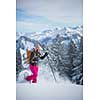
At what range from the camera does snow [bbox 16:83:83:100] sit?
2.66 m

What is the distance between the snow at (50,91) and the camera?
2.66m

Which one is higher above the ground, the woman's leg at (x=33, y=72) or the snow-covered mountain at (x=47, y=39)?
the snow-covered mountain at (x=47, y=39)

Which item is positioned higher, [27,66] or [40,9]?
[40,9]

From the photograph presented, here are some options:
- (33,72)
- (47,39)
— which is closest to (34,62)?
(33,72)

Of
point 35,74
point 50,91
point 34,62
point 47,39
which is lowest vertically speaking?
point 50,91

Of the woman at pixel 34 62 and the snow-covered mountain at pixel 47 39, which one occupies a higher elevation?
the snow-covered mountain at pixel 47 39

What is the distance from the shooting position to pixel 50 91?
105 inches

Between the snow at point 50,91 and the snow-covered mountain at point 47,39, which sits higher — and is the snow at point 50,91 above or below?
below

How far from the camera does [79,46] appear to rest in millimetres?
2680

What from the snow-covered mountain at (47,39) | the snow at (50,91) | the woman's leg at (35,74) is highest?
the snow-covered mountain at (47,39)

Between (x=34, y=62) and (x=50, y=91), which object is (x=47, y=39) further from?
(x=50, y=91)
